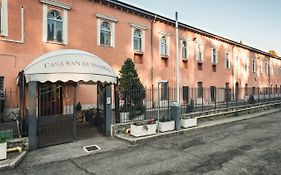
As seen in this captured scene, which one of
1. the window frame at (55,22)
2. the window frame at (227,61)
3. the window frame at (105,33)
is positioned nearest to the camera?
the window frame at (55,22)

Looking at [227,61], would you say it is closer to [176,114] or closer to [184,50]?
[184,50]

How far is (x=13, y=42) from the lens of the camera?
468 inches

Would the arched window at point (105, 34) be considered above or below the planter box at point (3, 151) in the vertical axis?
above

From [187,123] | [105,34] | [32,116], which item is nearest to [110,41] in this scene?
[105,34]

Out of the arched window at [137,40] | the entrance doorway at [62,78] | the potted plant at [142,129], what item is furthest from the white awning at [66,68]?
the arched window at [137,40]

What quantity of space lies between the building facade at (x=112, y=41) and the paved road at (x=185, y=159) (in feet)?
25.6

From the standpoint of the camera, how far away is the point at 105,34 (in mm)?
16031

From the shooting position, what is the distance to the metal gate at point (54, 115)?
9.25 metres

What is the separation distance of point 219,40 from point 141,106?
20.1 metres

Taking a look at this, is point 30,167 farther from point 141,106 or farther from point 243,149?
point 243,149

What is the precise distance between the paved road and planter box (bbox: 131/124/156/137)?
0.47m

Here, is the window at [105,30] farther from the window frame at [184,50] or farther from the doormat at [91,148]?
the doormat at [91,148]

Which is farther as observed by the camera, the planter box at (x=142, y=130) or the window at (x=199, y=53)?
the window at (x=199, y=53)

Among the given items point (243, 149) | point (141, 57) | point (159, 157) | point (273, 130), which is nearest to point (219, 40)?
point (141, 57)
